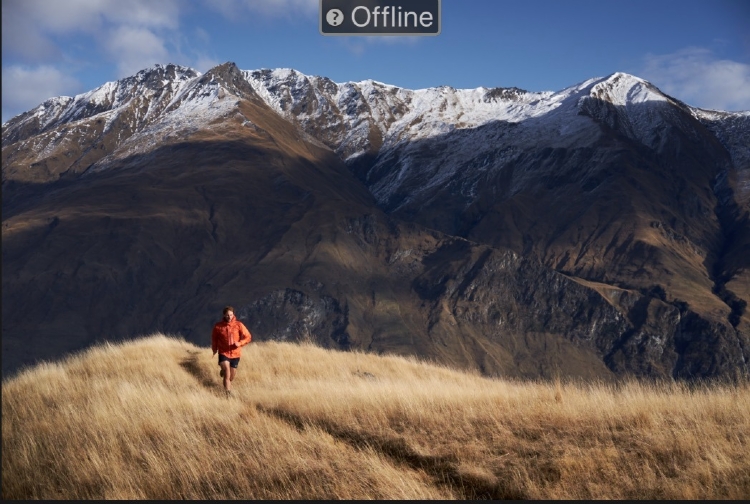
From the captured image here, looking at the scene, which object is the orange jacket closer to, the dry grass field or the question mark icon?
the dry grass field

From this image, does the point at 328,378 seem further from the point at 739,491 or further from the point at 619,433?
the point at 739,491

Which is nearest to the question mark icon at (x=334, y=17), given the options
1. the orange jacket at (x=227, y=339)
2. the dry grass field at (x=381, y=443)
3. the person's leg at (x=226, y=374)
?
the dry grass field at (x=381, y=443)

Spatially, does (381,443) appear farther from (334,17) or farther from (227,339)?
(227,339)

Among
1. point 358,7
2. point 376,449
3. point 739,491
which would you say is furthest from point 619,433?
point 358,7

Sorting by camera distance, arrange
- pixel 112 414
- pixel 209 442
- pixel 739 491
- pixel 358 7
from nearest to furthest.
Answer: pixel 739 491 < pixel 358 7 < pixel 209 442 < pixel 112 414

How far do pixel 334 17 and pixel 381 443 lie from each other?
19.1 ft

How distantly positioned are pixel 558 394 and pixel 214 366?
9688mm

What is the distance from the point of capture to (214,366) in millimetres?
19625

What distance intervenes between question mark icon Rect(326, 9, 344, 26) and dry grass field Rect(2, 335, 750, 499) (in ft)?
18.1

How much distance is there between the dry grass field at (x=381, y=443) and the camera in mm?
9148

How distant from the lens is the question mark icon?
9.57 metres

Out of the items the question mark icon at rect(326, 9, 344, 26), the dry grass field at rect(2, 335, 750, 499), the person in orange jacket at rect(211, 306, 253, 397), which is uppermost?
the question mark icon at rect(326, 9, 344, 26)

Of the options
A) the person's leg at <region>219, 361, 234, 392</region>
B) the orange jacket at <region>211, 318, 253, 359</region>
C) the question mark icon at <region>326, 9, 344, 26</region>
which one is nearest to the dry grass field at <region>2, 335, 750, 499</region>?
the person's leg at <region>219, 361, 234, 392</region>

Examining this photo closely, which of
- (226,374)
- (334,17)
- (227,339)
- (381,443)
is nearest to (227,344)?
(227,339)
